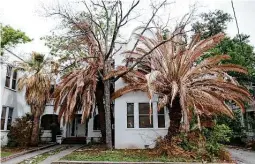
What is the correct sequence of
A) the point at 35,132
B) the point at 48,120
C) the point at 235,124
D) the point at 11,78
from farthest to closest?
the point at 48,120 → the point at 235,124 → the point at 11,78 → the point at 35,132

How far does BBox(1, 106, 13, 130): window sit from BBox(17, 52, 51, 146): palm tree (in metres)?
2.03

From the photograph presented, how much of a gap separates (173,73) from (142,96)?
11.4 ft

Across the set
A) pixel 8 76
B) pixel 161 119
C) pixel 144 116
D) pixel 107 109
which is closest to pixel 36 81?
pixel 8 76

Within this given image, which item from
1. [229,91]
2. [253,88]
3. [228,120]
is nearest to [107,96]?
[229,91]

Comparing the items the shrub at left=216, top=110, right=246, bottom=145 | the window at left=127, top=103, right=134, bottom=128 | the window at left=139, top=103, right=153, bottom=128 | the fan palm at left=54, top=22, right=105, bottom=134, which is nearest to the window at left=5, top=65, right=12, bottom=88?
the fan palm at left=54, top=22, right=105, bottom=134

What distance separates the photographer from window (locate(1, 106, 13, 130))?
17.2 metres

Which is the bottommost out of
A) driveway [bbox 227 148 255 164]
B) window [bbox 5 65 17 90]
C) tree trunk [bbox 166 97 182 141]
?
driveway [bbox 227 148 255 164]

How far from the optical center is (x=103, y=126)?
16.5m

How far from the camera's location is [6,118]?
17.5 metres

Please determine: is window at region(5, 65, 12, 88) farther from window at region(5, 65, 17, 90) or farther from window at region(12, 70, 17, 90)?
window at region(12, 70, 17, 90)

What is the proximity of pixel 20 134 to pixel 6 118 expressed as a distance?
194 cm

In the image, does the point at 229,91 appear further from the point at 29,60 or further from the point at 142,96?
the point at 29,60

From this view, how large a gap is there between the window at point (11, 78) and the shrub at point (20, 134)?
2.99 m

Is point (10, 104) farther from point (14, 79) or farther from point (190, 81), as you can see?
point (190, 81)
